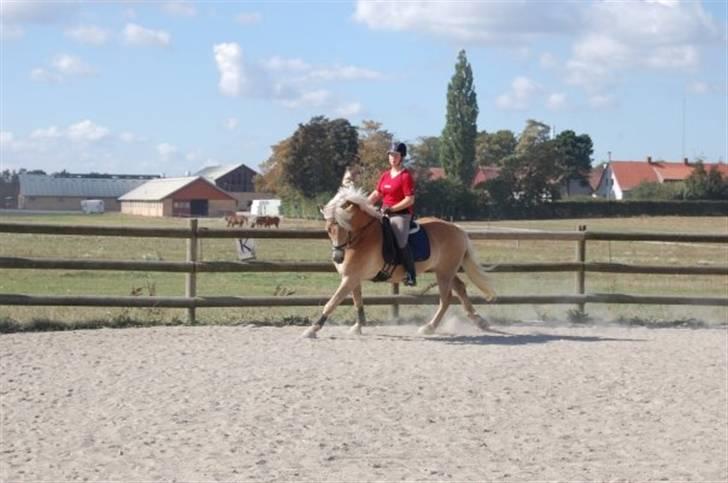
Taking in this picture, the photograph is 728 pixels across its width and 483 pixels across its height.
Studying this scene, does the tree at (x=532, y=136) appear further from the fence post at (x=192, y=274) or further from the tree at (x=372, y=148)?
the fence post at (x=192, y=274)

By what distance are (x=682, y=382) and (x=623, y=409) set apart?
1.38 m

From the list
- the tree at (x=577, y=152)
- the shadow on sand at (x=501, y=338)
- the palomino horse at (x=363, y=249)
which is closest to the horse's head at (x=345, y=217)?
the palomino horse at (x=363, y=249)

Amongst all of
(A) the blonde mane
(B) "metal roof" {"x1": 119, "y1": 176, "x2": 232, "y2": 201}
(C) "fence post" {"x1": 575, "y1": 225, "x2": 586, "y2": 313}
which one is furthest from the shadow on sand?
(B) "metal roof" {"x1": 119, "y1": 176, "x2": 232, "y2": 201}

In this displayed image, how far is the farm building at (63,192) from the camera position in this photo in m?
118

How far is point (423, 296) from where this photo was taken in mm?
13586

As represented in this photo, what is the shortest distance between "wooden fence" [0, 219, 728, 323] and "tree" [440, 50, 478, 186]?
72287 mm

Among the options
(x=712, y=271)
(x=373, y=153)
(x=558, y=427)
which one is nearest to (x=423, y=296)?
(x=712, y=271)

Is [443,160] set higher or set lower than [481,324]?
higher

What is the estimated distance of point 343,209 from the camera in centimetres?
1165

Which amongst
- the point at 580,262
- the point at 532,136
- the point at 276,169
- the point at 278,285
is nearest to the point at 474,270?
the point at 580,262

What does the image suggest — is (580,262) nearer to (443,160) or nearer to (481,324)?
(481,324)

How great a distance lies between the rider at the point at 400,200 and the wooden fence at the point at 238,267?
129cm

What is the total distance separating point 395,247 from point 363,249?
0.38 metres

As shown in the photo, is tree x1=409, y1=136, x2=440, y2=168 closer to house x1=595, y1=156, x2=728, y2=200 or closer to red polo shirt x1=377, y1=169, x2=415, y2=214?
house x1=595, y1=156, x2=728, y2=200
